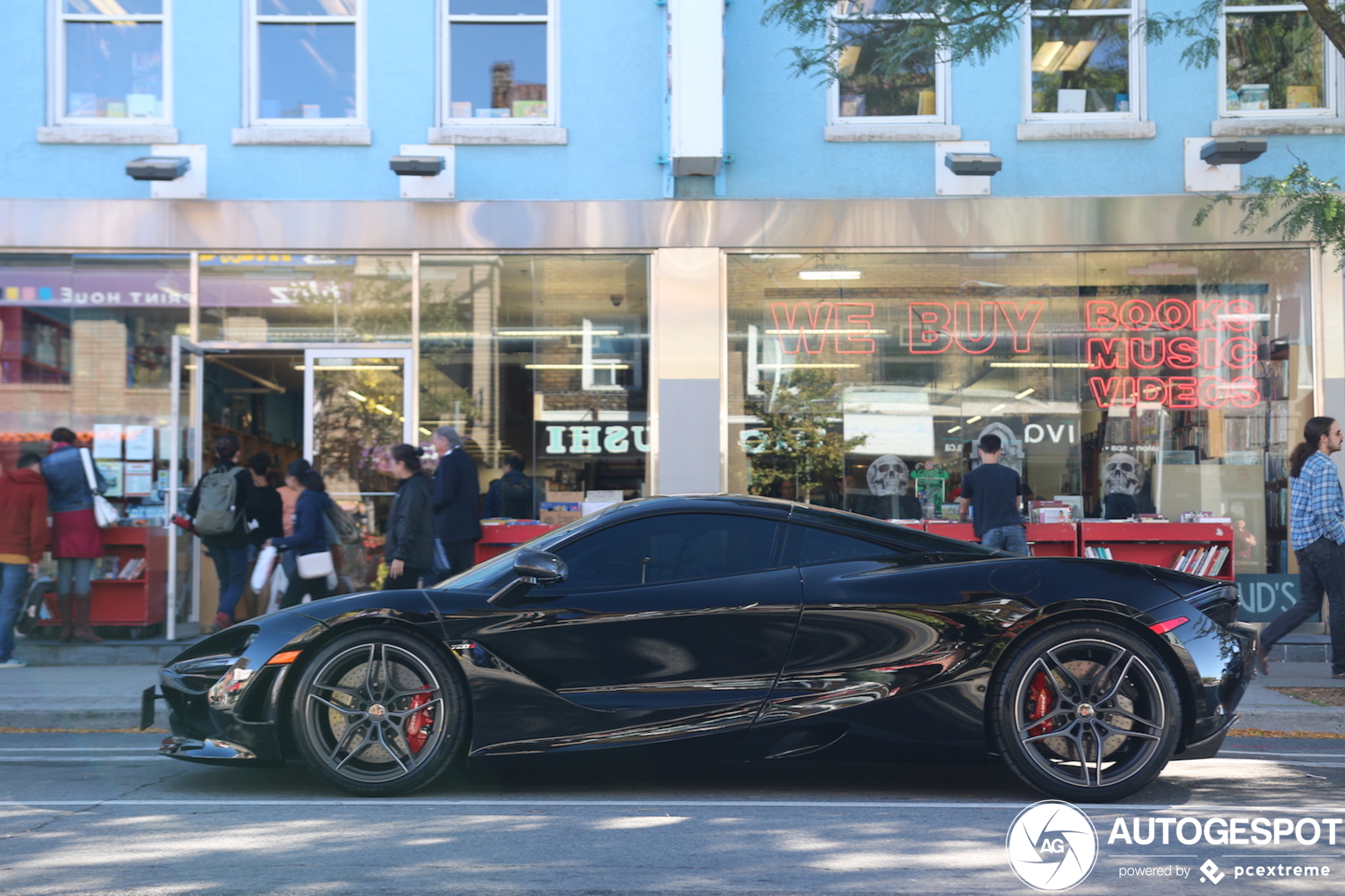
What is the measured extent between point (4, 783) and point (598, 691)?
3.11 metres

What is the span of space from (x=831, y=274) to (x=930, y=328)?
42.8 inches

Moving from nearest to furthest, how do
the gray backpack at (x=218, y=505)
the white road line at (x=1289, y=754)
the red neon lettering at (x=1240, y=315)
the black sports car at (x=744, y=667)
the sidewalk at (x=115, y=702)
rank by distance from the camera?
the black sports car at (x=744, y=667)
the white road line at (x=1289, y=754)
the sidewalk at (x=115, y=702)
the gray backpack at (x=218, y=505)
the red neon lettering at (x=1240, y=315)

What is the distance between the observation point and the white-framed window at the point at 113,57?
11484 millimetres

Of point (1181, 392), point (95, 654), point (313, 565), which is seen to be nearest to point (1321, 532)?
point (1181, 392)

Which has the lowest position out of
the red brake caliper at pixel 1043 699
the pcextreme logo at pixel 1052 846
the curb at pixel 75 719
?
the curb at pixel 75 719

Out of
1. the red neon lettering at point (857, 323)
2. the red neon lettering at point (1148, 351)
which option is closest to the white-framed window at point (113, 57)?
the red neon lettering at point (857, 323)

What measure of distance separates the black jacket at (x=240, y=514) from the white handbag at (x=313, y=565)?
1417 mm

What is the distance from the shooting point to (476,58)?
11.6 meters

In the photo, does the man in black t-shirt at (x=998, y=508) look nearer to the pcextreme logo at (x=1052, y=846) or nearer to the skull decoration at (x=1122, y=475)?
the skull decoration at (x=1122, y=475)

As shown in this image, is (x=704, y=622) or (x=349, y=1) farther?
(x=349, y=1)

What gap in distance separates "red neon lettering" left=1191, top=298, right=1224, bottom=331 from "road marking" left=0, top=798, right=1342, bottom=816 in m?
7.11

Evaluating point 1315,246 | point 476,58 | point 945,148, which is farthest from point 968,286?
point 476,58

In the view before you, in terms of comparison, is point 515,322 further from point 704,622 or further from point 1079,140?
point 704,622

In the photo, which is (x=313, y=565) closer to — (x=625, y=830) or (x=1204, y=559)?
(x=625, y=830)
